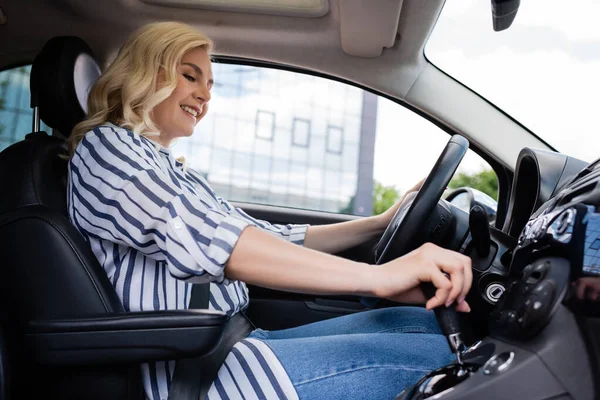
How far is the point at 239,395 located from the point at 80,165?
0.53 metres

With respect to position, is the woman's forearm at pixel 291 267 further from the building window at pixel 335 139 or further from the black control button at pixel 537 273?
the building window at pixel 335 139

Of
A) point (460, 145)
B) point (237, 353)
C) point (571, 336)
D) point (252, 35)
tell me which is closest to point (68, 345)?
point (237, 353)

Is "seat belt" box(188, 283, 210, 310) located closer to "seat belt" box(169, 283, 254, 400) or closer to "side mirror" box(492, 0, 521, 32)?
"seat belt" box(169, 283, 254, 400)

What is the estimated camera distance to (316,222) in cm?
235

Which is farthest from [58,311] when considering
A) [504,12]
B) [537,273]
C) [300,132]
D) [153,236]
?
[300,132]

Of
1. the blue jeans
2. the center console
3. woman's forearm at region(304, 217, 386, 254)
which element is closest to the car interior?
the center console

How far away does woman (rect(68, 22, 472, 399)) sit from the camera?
0.91m

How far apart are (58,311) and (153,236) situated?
0.26m

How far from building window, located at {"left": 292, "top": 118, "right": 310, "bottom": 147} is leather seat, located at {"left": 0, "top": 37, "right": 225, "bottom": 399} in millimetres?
22855

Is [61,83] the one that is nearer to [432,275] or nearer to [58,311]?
[58,311]

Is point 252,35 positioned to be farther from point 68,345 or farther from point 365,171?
point 365,171

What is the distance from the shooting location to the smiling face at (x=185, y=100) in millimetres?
1465

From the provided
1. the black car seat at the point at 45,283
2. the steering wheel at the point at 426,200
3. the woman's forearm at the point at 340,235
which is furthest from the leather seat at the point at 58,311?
the woman's forearm at the point at 340,235

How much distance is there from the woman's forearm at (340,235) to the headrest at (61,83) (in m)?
0.71
